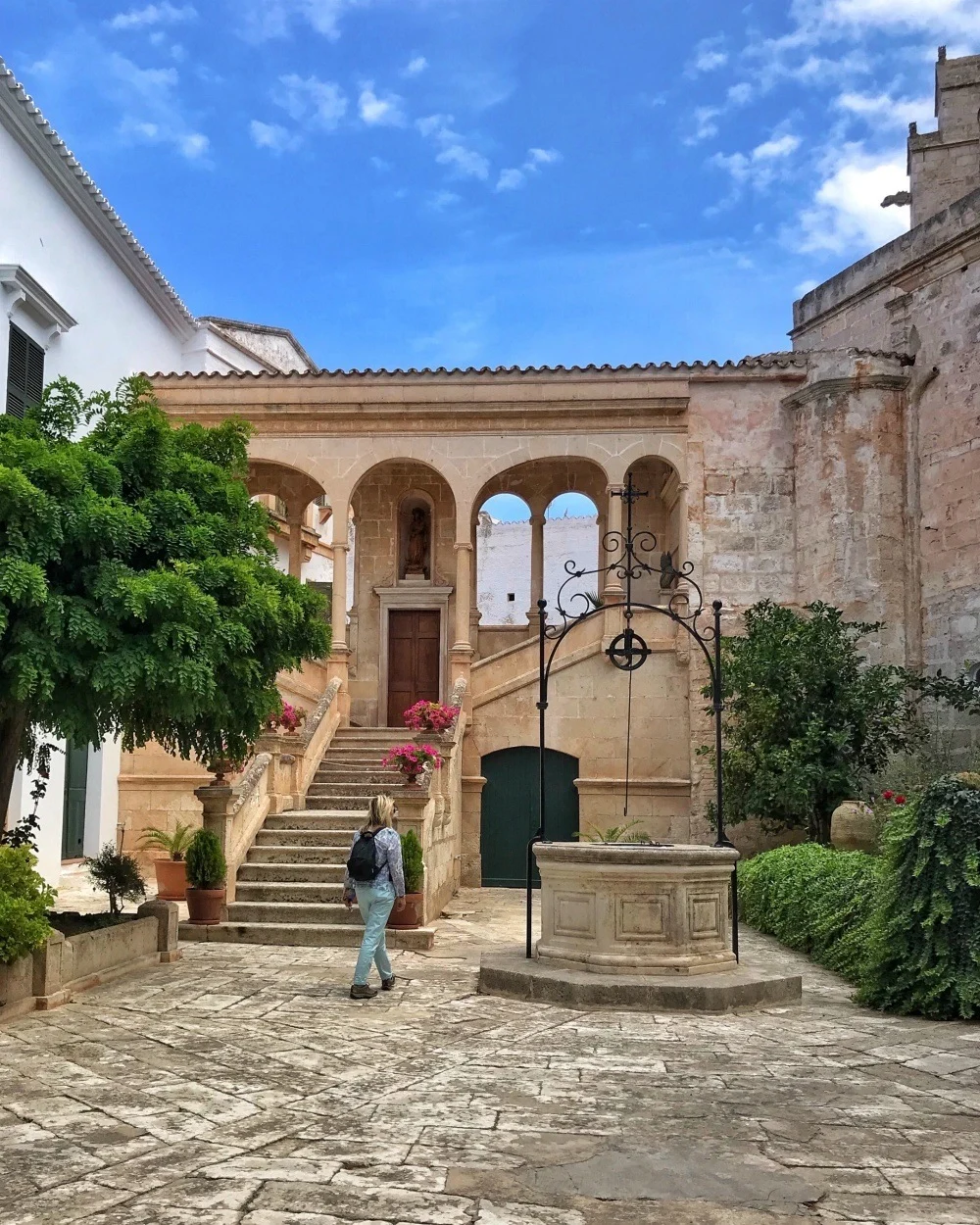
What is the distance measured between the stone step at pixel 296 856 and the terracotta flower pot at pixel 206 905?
1.03 metres

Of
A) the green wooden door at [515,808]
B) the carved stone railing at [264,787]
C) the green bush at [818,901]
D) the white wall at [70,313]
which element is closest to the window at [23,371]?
the white wall at [70,313]

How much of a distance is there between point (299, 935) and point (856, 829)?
629 cm

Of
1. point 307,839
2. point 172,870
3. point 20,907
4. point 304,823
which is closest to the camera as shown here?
point 20,907

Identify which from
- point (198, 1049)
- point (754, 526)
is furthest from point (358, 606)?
point (198, 1049)

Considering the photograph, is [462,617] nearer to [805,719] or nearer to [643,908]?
[805,719]

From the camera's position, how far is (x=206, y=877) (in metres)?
12.4

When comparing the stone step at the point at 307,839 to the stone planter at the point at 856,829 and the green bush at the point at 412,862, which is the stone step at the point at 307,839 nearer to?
the green bush at the point at 412,862

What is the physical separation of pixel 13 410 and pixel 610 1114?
1224 cm

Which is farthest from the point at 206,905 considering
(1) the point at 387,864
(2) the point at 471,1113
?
(2) the point at 471,1113

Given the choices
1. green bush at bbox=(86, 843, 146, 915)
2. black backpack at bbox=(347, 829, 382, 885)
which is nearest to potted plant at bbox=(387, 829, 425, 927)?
green bush at bbox=(86, 843, 146, 915)

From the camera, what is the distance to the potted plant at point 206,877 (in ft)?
40.6

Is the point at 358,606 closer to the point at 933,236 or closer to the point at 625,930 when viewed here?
the point at 933,236

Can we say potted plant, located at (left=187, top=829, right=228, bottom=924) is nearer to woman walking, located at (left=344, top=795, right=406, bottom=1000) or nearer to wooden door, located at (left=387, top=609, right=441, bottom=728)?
woman walking, located at (left=344, top=795, right=406, bottom=1000)

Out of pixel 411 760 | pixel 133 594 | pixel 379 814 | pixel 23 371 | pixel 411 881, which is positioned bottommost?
pixel 411 881
